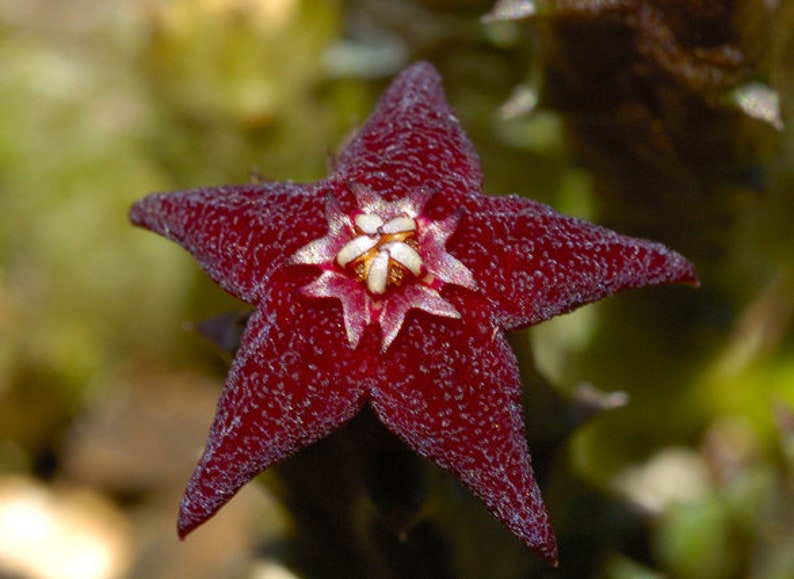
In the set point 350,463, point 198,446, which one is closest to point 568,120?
point 350,463

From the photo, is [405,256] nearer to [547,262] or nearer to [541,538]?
[547,262]

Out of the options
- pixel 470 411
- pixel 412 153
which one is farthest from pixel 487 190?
pixel 470 411

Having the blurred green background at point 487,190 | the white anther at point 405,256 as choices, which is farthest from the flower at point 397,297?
the blurred green background at point 487,190

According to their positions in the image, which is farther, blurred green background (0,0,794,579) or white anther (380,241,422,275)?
blurred green background (0,0,794,579)

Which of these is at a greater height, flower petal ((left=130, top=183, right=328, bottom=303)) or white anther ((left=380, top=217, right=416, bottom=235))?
white anther ((left=380, top=217, right=416, bottom=235))

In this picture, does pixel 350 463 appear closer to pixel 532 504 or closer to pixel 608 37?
pixel 532 504

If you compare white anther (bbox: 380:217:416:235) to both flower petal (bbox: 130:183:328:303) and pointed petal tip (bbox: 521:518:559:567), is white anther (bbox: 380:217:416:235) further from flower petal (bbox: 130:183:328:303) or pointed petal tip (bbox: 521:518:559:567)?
pointed petal tip (bbox: 521:518:559:567)

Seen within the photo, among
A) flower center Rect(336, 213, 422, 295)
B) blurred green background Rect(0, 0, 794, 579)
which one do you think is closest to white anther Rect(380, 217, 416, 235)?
flower center Rect(336, 213, 422, 295)
